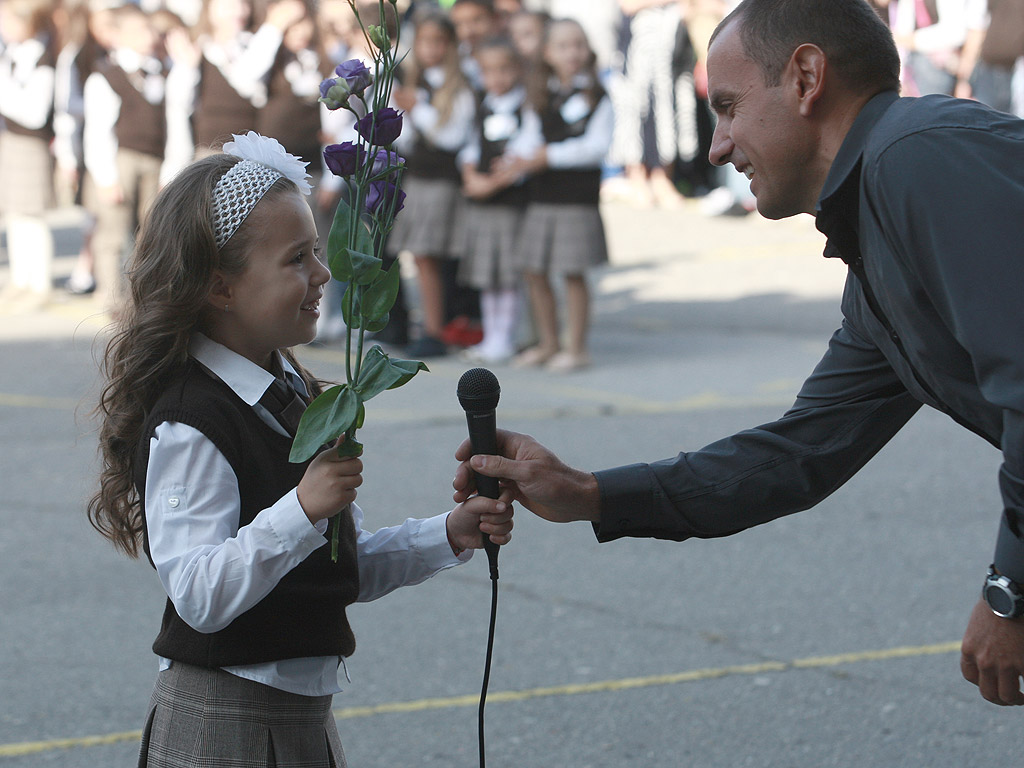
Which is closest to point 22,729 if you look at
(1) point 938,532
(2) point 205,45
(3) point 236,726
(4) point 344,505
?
(3) point 236,726

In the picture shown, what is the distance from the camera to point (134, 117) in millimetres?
11297

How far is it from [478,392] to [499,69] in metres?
7.18

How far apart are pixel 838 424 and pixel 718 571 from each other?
8.83 ft

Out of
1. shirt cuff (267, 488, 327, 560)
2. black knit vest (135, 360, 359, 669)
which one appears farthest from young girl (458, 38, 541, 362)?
shirt cuff (267, 488, 327, 560)

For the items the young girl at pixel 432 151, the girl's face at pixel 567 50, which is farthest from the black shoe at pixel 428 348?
the girl's face at pixel 567 50

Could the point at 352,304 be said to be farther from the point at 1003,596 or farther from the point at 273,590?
the point at 1003,596

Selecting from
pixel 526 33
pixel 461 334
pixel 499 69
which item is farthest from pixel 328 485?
pixel 526 33

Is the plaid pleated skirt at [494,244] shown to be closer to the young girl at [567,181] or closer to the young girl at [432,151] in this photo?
the young girl at [567,181]

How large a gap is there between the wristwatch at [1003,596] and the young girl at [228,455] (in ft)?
2.89

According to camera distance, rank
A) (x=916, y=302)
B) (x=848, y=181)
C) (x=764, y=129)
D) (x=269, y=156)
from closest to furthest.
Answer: (x=916, y=302) < (x=848, y=181) < (x=764, y=129) < (x=269, y=156)

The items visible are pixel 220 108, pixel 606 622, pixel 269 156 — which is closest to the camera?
pixel 269 156

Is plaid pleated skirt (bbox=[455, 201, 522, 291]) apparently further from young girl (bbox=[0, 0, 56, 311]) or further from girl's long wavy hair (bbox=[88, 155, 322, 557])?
girl's long wavy hair (bbox=[88, 155, 322, 557])

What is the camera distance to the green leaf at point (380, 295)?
2.29 metres

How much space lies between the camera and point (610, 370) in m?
9.79
